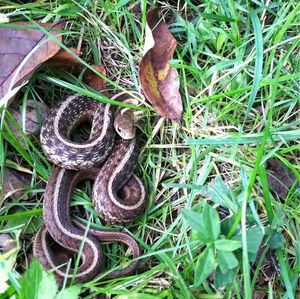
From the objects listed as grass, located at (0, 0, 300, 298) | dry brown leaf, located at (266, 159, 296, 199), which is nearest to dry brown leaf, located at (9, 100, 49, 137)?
grass, located at (0, 0, 300, 298)

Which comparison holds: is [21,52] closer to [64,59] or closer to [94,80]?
[64,59]

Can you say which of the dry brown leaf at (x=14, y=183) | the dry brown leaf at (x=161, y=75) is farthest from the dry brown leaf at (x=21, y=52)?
the dry brown leaf at (x=161, y=75)

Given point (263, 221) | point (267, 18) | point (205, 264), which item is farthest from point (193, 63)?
point (205, 264)

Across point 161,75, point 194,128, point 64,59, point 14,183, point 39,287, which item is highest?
point 64,59

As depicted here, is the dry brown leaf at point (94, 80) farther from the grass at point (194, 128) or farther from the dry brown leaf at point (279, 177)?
the dry brown leaf at point (279, 177)

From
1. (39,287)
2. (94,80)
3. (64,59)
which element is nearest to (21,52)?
(64,59)
